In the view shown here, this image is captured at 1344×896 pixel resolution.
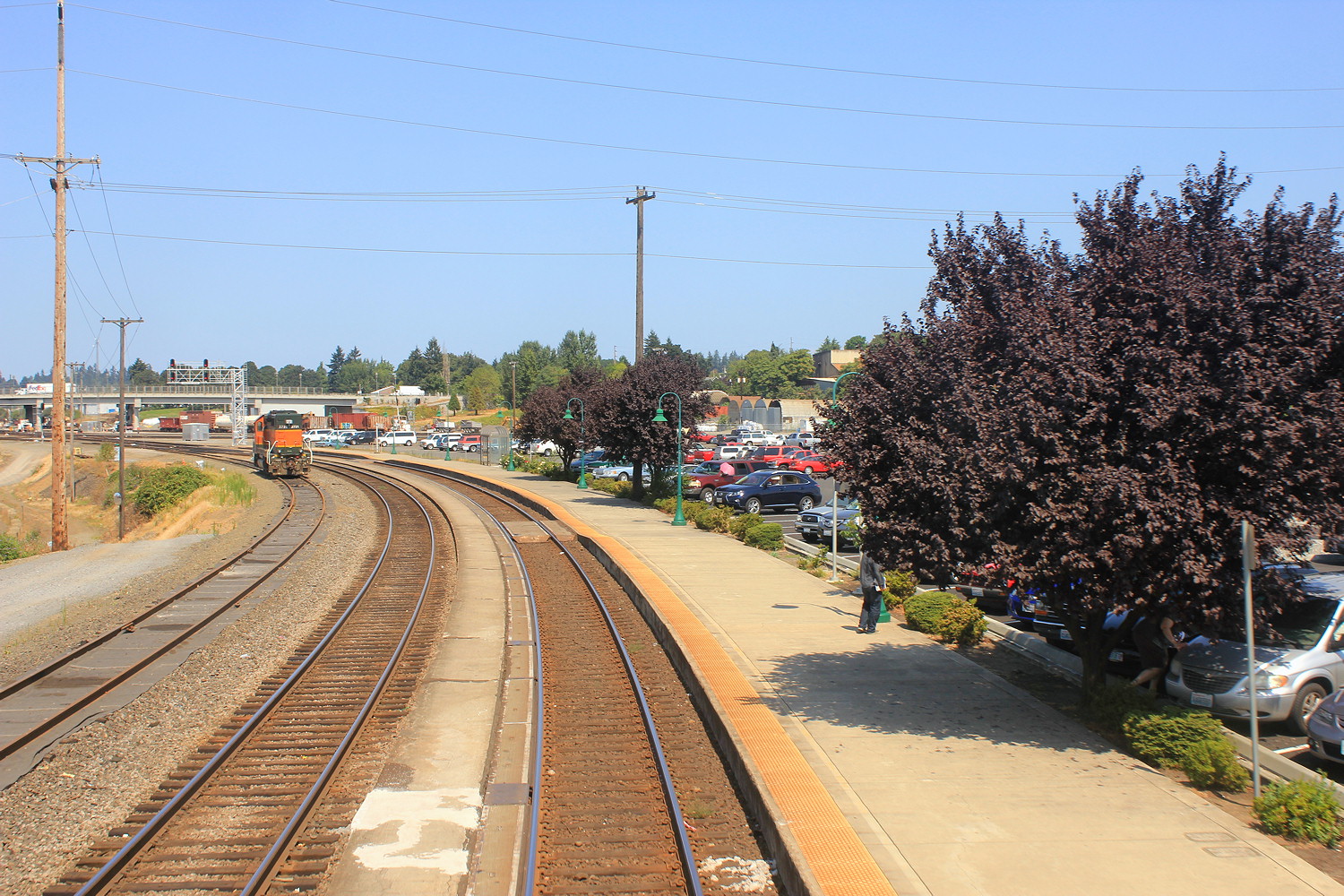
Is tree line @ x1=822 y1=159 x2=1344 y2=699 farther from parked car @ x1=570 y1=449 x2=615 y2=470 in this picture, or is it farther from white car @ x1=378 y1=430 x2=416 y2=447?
white car @ x1=378 y1=430 x2=416 y2=447

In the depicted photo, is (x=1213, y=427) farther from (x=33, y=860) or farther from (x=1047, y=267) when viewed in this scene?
(x=33, y=860)

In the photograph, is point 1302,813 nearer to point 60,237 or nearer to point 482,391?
point 60,237

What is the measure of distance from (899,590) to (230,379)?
92354mm

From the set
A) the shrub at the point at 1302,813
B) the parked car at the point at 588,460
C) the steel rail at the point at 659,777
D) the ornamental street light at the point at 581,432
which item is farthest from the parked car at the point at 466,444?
the shrub at the point at 1302,813

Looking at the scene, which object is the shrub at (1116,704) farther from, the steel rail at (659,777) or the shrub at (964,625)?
the steel rail at (659,777)

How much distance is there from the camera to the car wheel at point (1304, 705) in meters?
10.5

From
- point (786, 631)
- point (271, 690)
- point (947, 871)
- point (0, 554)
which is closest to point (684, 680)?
point (786, 631)

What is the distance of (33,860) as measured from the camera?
7.68 meters

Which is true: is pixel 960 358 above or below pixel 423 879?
above

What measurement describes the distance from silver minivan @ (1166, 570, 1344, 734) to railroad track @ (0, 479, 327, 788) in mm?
12562

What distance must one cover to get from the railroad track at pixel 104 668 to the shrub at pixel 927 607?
1166cm

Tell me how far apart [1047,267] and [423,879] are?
8.71 metres

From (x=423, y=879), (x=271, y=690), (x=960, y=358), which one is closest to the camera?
(x=423, y=879)

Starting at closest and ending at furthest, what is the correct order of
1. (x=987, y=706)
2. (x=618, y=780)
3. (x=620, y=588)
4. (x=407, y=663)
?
1. (x=618, y=780)
2. (x=987, y=706)
3. (x=407, y=663)
4. (x=620, y=588)
